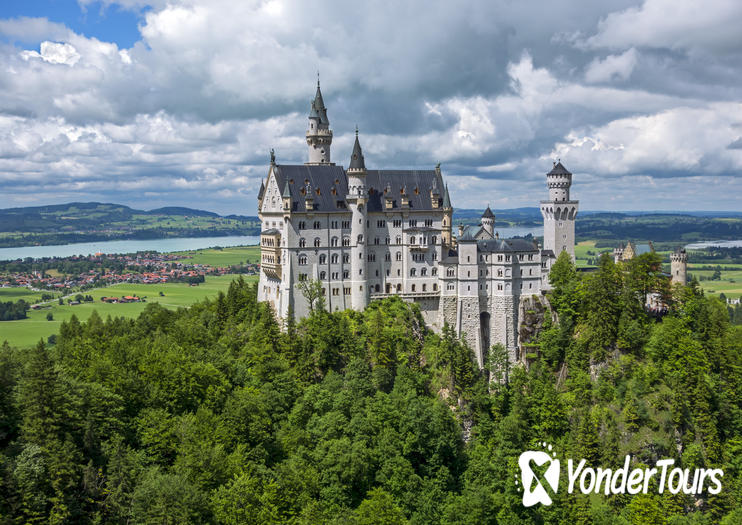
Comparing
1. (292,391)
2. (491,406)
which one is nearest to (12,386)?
(292,391)

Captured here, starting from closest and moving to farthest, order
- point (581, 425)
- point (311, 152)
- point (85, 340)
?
1. point (581, 425)
2. point (85, 340)
3. point (311, 152)

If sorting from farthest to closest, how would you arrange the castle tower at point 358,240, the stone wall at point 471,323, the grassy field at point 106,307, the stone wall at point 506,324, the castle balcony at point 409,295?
1. the grassy field at point 106,307
2. the castle balcony at point 409,295
3. the castle tower at point 358,240
4. the stone wall at point 471,323
5. the stone wall at point 506,324

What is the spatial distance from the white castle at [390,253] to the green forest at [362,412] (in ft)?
10.5

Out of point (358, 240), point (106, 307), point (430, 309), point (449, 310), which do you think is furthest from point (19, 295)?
point (449, 310)

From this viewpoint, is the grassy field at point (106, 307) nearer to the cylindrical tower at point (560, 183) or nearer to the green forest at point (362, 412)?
the green forest at point (362, 412)

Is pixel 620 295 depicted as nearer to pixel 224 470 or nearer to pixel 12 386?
pixel 224 470

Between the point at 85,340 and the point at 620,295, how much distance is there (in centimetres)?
6168

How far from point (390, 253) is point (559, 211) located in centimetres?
2435

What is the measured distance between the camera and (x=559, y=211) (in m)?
90.1

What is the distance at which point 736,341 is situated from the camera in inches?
3024

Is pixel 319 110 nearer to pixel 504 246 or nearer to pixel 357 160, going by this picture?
pixel 357 160

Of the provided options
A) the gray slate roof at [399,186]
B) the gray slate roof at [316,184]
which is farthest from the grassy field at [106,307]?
the gray slate roof at [399,186]

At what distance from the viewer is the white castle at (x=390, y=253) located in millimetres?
81438

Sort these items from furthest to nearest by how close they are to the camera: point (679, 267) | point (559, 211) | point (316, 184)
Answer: point (559, 211) → point (679, 267) → point (316, 184)
